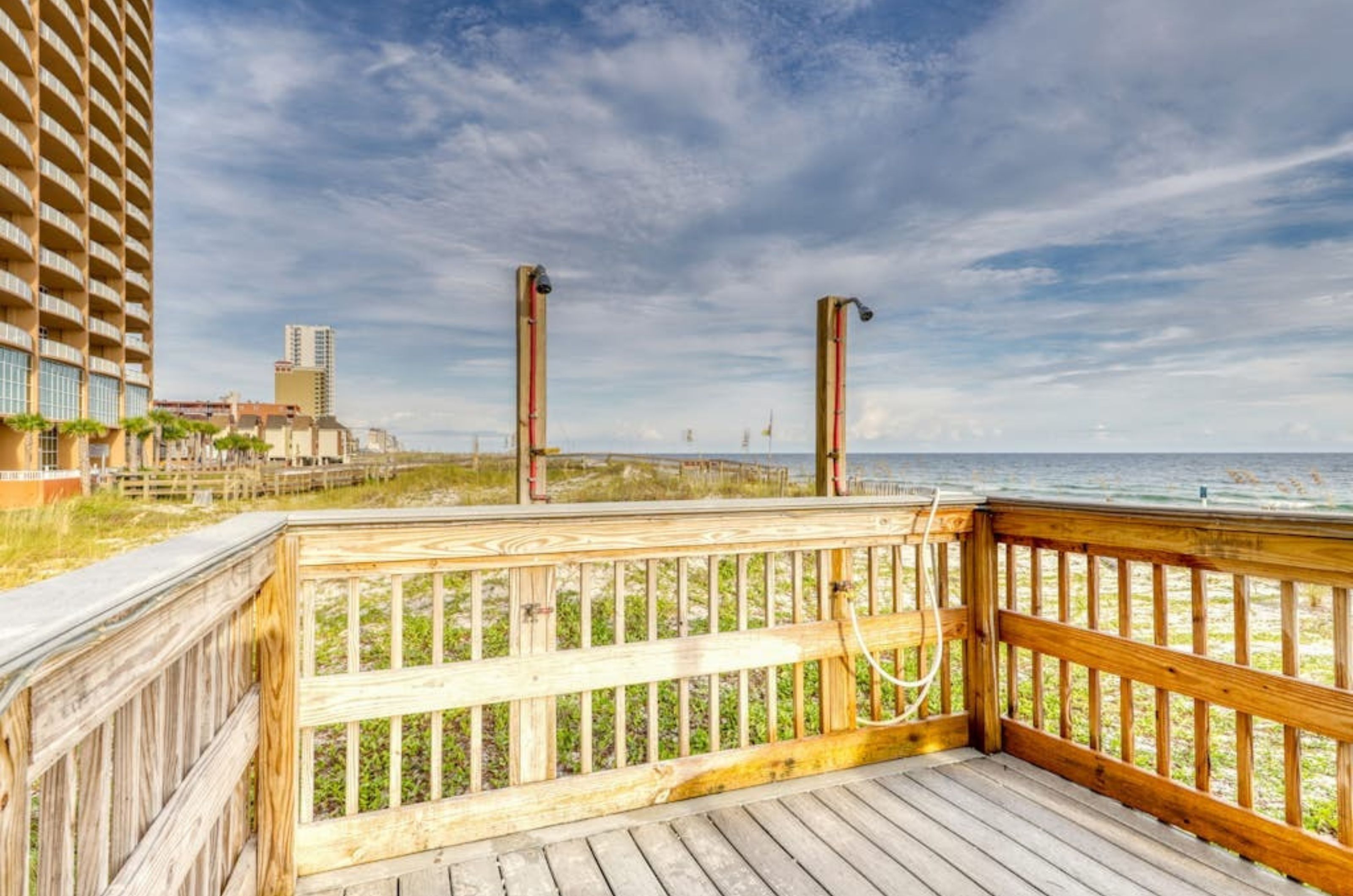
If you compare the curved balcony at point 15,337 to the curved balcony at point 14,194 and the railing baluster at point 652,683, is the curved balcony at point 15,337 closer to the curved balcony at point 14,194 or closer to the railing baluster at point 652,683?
the curved balcony at point 14,194

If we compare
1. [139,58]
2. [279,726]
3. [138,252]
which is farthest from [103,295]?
[279,726]

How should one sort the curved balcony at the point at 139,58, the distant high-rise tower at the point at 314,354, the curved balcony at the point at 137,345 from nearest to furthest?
the curved balcony at the point at 139,58 < the curved balcony at the point at 137,345 < the distant high-rise tower at the point at 314,354

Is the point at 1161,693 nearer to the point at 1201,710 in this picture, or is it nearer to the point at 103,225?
the point at 1201,710

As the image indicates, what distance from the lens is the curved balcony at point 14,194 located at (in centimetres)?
1858

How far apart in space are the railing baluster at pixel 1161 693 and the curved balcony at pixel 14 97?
28.9 meters

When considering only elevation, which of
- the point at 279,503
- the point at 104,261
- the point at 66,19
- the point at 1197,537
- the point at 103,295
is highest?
the point at 66,19

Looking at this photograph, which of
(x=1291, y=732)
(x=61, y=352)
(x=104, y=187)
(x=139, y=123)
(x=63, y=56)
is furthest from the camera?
(x=139, y=123)

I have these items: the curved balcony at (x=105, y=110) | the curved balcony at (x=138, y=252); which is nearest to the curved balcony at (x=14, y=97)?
the curved balcony at (x=105, y=110)

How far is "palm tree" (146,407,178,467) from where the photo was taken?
28078 millimetres

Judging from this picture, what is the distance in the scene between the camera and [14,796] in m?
0.55

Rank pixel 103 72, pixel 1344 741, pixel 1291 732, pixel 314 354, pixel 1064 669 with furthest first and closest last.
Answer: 1. pixel 314 354
2. pixel 103 72
3. pixel 1064 669
4. pixel 1291 732
5. pixel 1344 741

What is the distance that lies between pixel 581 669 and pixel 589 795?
43 centimetres

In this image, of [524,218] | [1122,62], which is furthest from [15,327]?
[1122,62]

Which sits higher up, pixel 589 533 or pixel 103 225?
pixel 103 225
